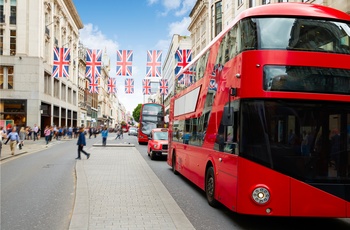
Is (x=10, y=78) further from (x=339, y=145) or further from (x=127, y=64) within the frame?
(x=339, y=145)

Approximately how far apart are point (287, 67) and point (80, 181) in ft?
23.5

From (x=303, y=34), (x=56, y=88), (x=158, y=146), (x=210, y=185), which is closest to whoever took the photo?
(x=303, y=34)

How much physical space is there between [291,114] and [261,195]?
1.38 meters

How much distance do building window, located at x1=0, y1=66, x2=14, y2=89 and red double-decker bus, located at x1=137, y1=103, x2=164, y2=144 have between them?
1643cm

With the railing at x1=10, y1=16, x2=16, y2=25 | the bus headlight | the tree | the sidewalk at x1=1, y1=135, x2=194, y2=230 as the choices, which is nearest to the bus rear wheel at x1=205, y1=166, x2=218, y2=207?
the sidewalk at x1=1, y1=135, x2=194, y2=230

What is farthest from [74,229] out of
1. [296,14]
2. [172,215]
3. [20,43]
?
[20,43]

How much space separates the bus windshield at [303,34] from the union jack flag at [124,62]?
20814mm

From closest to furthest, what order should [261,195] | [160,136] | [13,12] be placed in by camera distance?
[261,195], [160,136], [13,12]

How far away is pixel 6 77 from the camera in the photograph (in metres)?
42.6

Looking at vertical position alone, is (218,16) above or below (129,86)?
above

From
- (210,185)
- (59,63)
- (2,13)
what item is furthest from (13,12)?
(210,185)

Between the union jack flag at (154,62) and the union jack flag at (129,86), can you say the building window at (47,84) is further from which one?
the union jack flag at (154,62)

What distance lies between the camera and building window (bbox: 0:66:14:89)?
42.5m

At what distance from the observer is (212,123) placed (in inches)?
335
